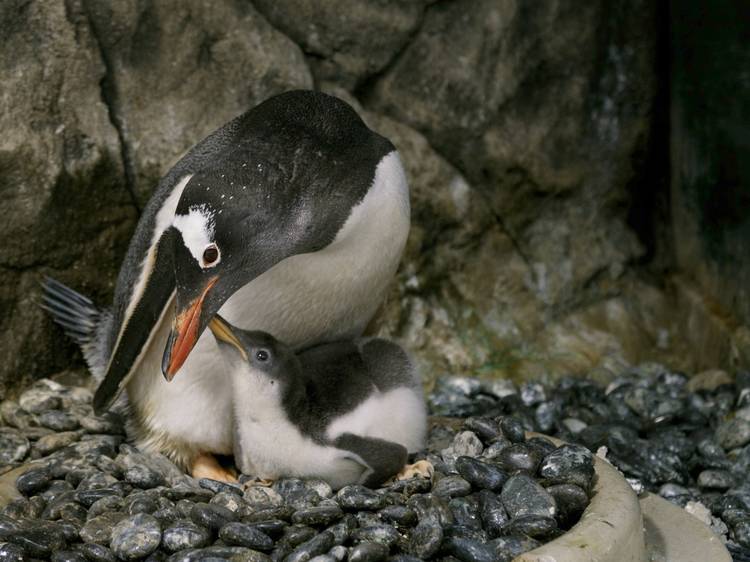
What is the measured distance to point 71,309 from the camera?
3.90 meters

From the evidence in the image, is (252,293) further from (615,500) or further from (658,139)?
(658,139)

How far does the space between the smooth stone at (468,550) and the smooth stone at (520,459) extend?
0.41m

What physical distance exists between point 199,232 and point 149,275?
490mm

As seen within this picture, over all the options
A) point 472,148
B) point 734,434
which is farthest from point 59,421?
point 734,434

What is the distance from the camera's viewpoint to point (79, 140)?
3910 mm

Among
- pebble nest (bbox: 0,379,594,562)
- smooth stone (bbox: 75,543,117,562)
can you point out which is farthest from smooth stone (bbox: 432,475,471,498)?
smooth stone (bbox: 75,543,117,562)

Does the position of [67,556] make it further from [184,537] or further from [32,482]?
[32,482]

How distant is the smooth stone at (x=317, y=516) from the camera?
264 centimetres

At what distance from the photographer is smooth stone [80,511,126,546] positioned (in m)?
2.60

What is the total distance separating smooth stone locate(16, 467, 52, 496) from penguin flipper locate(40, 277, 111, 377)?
861 mm

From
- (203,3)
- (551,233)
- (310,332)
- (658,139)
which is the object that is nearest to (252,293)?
(310,332)

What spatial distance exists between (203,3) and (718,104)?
2100 mm

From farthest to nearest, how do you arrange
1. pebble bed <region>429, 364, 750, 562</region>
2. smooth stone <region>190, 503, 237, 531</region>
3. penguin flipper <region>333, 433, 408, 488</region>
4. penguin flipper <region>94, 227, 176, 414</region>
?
1. pebble bed <region>429, 364, 750, 562</region>
2. penguin flipper <region>94, 227, 176, 414</region>
3. penguin flipper <region>333, 433, 408, 488</region>
4. smooth stone <region>190, 503, 237, 531</region>

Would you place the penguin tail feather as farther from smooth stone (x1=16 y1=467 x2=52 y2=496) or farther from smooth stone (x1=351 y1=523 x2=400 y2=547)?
smooth stone (x1=351 y1=523 x2=400 y2=547)
